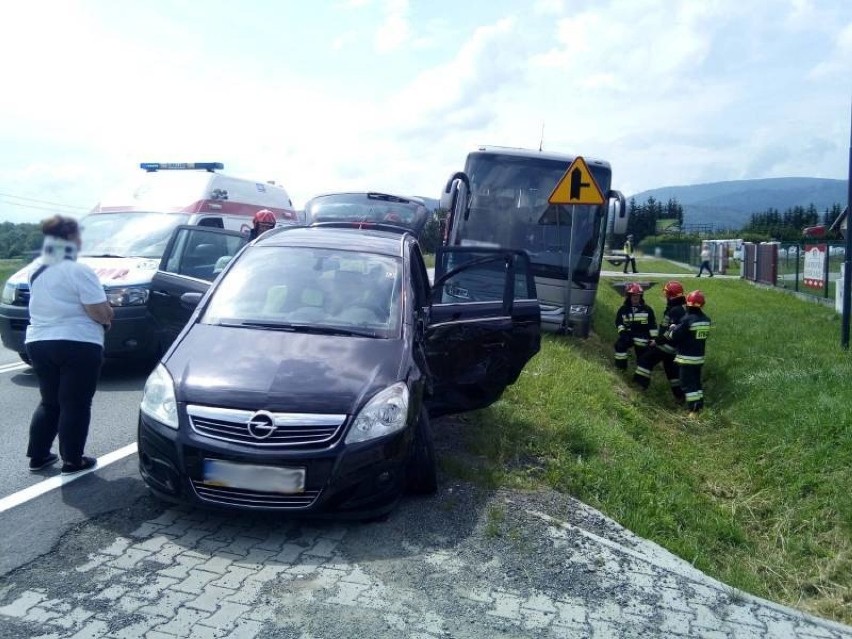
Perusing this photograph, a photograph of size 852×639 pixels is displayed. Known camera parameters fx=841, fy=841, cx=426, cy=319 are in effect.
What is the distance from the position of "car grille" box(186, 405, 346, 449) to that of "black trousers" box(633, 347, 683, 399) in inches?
327

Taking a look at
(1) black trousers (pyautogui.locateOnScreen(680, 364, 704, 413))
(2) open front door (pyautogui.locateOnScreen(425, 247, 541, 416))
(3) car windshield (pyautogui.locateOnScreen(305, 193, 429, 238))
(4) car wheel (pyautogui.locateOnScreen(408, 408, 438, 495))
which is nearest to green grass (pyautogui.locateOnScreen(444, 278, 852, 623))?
(1) black trousers (pyautogui.locateOnScreen(680, 364, 704, 413))

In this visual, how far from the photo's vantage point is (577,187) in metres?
12.3

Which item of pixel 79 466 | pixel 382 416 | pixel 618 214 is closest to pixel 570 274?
pixel 618 214

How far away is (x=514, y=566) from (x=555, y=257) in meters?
9.38

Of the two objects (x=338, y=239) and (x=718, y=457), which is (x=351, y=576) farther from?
(x=718, y=457)

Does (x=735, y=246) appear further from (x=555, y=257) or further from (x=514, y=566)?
(x=514, y=566)

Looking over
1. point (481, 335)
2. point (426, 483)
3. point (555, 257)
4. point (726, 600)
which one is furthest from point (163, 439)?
point (555, 257)

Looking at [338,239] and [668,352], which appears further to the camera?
[668,352]

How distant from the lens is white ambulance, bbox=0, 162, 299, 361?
9031mm

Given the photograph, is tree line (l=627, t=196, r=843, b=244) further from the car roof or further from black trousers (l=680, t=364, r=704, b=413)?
the car roof

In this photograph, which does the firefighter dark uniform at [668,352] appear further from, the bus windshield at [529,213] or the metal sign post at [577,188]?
the metal sign post at [577,188]

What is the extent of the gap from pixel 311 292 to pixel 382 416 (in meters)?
1.53

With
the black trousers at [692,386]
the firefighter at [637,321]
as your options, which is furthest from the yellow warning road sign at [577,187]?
the black trousers at [692,386]

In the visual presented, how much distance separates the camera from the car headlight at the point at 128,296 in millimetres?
8992
